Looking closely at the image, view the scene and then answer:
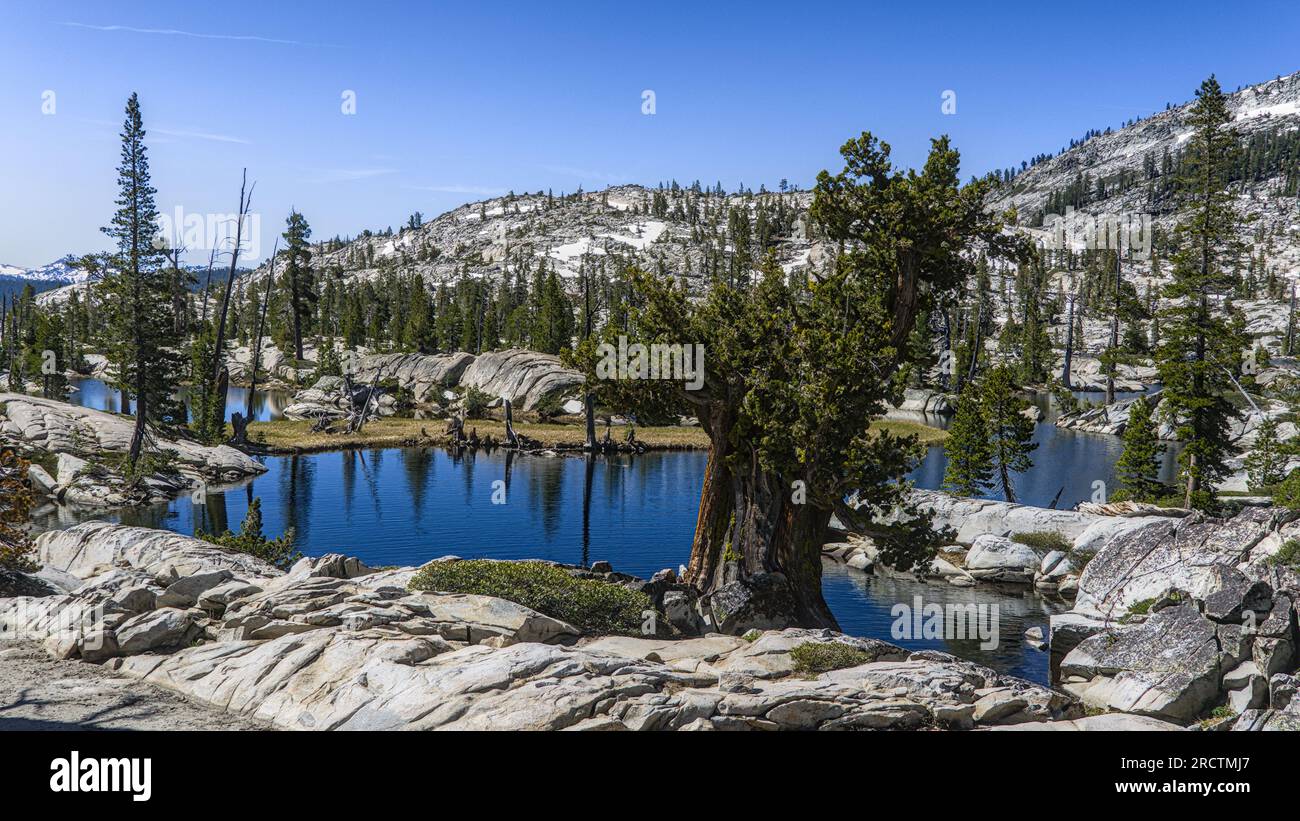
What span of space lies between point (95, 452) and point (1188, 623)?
65.9 meters

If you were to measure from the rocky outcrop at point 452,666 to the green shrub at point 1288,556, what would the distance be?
18.3 metres

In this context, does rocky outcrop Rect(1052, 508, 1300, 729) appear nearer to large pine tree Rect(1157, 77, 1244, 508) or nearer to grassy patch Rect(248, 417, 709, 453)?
large pine tree Rect(1157, 77, 1244, 508)

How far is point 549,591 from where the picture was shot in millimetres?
26328

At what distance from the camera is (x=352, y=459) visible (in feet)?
249

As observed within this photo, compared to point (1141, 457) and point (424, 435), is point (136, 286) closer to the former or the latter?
point (424, 435)

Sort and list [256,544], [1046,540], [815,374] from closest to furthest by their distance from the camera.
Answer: [815,374]
[256,544]
[1046,540]

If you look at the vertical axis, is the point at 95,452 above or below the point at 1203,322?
below

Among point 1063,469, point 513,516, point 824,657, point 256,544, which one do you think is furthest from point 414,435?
point 824,657

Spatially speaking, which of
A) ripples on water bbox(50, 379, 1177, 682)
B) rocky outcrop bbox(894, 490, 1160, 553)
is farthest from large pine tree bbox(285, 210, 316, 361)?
rocky outcrop bbox(894, 490, 1160, 553)

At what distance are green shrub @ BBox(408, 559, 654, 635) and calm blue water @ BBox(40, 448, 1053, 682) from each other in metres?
14.1

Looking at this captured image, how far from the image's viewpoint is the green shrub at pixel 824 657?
2025cm

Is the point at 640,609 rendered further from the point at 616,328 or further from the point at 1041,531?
the point at 1041,531

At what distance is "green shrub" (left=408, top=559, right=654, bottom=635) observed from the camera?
25747mm
